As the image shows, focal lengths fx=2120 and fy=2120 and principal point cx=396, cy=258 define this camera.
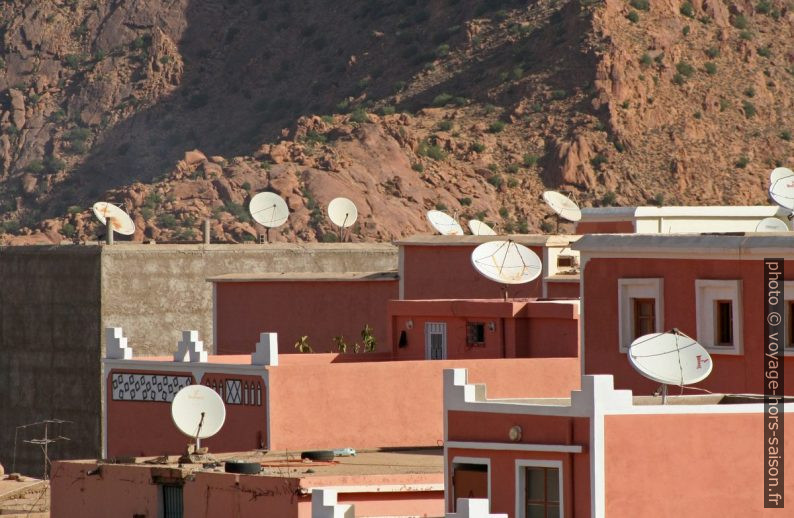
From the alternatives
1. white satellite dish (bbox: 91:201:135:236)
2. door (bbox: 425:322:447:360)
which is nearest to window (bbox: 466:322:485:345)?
door (bbox: 425:322:447:360)

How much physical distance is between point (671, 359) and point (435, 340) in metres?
14.5

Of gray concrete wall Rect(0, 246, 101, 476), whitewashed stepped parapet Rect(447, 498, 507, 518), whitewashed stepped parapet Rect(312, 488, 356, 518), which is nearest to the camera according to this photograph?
whitewashed stepped parapet Rect(447, 498, 507, 518)

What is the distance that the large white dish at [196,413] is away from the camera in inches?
1221

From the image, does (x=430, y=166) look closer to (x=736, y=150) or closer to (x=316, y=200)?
(x=316, y=200)

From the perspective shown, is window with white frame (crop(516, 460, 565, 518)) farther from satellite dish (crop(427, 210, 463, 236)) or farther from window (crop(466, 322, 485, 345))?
satellite dish (crop(427, 210, 463, 236))

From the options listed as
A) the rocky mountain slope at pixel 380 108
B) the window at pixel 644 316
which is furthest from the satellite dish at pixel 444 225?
the rocky mountain slope at pixel 380 108

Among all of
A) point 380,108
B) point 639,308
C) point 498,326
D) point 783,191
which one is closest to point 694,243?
point 639,308

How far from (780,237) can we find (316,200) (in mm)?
59054

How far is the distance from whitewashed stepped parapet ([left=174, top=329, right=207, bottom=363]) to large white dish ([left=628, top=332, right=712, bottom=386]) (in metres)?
12.2

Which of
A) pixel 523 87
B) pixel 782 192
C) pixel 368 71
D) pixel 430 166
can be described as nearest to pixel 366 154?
pixel 430 166

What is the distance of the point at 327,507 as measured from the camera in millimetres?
24969

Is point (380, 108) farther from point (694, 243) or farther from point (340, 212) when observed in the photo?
point (694, 243)

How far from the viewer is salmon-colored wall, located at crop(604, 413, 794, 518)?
23.2 m

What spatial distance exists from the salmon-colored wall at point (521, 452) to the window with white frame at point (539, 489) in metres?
0.07
